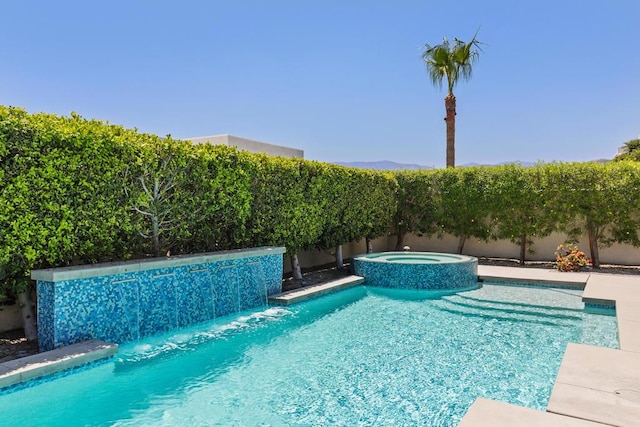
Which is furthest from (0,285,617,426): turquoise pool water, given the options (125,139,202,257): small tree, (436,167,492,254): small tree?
(436,167,492,254): small tree

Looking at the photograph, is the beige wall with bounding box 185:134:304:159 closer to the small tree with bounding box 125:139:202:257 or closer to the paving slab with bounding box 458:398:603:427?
the small tree with bounding box 125:139:202:257

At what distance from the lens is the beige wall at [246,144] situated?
15.1m

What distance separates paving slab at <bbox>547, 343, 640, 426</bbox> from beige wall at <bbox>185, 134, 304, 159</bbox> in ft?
37.5

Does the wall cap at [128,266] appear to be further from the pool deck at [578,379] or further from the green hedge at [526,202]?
the green hedge at [526,202]

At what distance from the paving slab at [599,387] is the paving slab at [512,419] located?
0.53ft

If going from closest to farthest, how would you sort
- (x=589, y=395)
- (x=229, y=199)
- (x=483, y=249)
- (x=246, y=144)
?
(x=589, y=395)
(x=229, y=199)
(x=246, y=144)
(x=483, y=249)

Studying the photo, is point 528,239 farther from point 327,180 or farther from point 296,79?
point 296,79

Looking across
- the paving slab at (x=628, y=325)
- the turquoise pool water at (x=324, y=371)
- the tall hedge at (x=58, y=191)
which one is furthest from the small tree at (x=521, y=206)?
the tall hedge at (x=58, y=191)

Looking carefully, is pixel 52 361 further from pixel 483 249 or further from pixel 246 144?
pixel 483 249

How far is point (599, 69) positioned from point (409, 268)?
1313cm

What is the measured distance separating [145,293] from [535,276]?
419 inches

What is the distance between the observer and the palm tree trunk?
22000mm

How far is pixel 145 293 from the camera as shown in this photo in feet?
24.4

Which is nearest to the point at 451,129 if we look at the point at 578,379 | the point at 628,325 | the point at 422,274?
the point at 422,274
